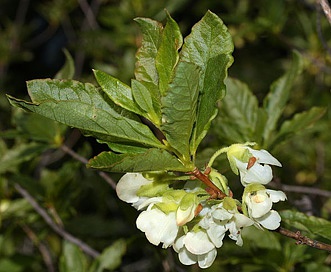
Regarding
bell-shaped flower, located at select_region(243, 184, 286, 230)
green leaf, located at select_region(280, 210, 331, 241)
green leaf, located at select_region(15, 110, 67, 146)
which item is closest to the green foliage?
bell-shaped flower, located at select_region(243, 184, 286, 230)

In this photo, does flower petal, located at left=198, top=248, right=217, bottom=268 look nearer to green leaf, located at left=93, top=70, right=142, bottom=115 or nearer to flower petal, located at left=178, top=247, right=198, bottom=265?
flower petal, located at left=178, top=247, right=198, bottom=265

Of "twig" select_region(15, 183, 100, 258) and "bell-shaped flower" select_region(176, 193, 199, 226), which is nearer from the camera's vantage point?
"bell-shaped flower" select_region(176, 193, 199, 226)

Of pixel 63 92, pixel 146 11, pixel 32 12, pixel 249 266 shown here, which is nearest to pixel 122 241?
pixel 249 266

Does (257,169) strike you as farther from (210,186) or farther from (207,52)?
(207,52)

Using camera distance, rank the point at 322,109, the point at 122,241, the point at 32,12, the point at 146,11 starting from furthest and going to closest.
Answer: the point at 32,12
the point at 146,11
the point at 122,241
the point at 322,109

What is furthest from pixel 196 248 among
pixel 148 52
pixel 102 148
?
pixel 102 148

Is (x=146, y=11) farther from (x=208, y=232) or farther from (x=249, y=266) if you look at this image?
(x=208, y=232)

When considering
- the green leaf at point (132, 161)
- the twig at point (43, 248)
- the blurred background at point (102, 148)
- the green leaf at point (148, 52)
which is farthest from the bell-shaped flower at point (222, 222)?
the twig at point (43, 248)

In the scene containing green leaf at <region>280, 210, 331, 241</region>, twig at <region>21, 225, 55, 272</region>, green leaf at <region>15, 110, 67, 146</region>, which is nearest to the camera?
green leaf at <region>280, 210, 331, 241</region>
